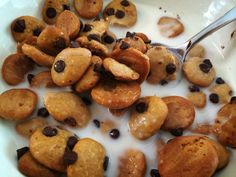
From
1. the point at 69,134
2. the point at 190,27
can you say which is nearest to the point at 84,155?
the point at 69,134

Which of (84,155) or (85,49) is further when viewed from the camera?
(85,49)

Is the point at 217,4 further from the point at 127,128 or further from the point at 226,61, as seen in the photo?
the point at 127,128

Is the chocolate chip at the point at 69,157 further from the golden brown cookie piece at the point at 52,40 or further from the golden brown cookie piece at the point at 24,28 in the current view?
the golden brown cookie piece at the point at 24,28

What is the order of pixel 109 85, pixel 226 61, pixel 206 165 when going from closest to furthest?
pixel 206 165, pixel 109 85, pixel 226 61

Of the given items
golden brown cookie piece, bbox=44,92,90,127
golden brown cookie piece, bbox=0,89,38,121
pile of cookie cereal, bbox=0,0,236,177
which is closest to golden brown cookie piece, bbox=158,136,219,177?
pile of cookie cereal, bbox=0,0,236,177

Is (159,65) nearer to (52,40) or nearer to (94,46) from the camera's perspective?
(94,46)

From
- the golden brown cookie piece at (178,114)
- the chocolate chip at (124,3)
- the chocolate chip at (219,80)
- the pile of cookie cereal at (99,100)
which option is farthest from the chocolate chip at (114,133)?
the chocolate chip at (124,3)
